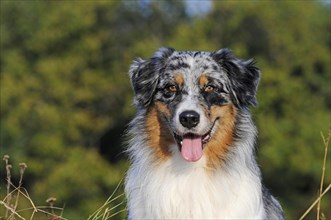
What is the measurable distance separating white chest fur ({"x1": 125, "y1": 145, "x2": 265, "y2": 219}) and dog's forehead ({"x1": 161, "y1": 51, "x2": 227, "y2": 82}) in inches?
29.4

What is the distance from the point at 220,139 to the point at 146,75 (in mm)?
995

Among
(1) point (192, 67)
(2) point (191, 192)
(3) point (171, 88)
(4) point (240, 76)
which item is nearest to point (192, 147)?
(2) point (191, 192)

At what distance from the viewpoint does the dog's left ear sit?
8891 mm

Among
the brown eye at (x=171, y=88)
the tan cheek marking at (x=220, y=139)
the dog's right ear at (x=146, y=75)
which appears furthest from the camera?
the dog's right ear at (x=146, y=75)

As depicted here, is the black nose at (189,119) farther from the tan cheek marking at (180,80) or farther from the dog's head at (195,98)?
the tan cheek marking at (180,80)

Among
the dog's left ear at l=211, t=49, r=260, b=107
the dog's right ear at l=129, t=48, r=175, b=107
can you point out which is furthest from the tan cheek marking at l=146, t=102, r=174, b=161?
the dog's left ear at l=211, t=49, r=260, b=107

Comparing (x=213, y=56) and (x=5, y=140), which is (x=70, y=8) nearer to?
(x=5, y=140)

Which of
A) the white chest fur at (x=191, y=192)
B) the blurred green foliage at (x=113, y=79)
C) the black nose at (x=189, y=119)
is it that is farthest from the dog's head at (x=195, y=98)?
the blurred green foliage at (x=113, y=79)

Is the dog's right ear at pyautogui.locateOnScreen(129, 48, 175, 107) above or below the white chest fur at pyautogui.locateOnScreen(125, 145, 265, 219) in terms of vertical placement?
above

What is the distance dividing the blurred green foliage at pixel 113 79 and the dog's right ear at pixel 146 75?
34862 millimetres

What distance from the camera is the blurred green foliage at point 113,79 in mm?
46406

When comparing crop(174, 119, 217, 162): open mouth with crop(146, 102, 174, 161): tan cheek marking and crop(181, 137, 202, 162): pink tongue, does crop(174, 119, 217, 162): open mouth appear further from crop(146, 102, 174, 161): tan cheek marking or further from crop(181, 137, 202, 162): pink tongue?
crop(146, 102, 174, 161): tan cheek marking

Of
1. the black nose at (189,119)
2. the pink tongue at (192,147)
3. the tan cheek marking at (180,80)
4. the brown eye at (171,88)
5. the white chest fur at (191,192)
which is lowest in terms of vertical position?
the white chest fur at (191,192)

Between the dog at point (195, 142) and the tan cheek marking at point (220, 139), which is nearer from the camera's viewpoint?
the dog at point (195, 142)
